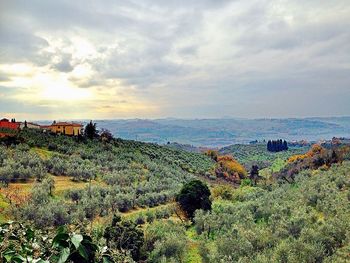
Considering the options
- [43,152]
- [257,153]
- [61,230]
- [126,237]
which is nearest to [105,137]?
[43,152]

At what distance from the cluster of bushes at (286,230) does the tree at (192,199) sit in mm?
1838

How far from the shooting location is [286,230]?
88.3 feet

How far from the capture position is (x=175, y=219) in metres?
41.7

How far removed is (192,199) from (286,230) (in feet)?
48.4

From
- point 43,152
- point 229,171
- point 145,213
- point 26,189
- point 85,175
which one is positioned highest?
point 43,152

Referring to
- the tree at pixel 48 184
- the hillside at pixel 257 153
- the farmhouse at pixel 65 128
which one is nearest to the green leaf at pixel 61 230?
the tree at pixel 48 184

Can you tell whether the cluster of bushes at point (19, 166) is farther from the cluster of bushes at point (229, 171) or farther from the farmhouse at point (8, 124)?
the cluster of bushes at point (229, 171)

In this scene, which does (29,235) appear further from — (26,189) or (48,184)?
(48,184)

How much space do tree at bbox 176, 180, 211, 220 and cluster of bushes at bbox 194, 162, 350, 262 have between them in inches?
72.3

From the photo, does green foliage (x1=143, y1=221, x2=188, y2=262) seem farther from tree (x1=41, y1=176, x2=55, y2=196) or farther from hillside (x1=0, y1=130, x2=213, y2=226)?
tree (x1=41, y1=176, x2=55, y2=196)

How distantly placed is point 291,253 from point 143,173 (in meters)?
39.5

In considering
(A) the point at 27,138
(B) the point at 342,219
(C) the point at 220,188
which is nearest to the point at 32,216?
(B) the point at 342,219

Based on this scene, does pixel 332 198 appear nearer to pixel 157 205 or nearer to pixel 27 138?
pixel 157 205

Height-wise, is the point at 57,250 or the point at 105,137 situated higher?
the point at 57,250
